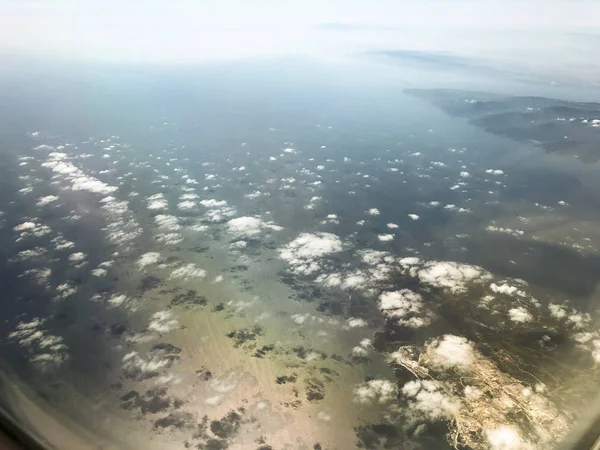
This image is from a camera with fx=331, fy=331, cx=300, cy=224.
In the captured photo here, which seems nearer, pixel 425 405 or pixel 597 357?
pixel 425 405

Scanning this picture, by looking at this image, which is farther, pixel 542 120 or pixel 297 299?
pixel 542 120

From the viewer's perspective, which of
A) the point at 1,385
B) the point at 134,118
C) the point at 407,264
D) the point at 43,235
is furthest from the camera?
the point at 134,118

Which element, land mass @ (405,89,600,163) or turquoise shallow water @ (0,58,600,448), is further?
land mass @ (405,89,600,163)

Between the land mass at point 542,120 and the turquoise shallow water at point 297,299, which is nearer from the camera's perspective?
the turquoise shallow water at point 297,299

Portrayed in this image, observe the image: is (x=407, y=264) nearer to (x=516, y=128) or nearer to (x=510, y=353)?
(x=510, y=353)

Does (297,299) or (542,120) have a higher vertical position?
(542,120)

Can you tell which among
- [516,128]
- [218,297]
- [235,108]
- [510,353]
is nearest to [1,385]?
[218,297]

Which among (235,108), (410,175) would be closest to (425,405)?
(410,175)

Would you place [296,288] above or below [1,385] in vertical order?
below

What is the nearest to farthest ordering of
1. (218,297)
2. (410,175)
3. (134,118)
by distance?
(218,297)
(410,175)
(134,118)
